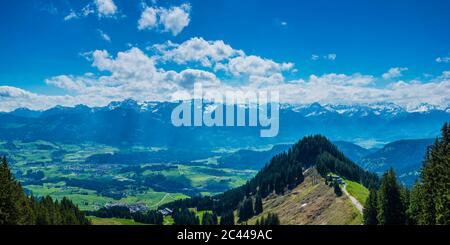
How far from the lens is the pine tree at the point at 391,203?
68812mm

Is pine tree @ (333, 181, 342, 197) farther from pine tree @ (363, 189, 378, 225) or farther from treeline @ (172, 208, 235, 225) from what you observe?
pine tree @ (363, 189, 378, 225)

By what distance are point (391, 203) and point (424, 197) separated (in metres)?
10.7

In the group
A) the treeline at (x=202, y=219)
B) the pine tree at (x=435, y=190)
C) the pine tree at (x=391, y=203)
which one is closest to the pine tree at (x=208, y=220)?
the treeline at (x=202, y=219)

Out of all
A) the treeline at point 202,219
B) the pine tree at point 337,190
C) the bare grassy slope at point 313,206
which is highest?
the pine tree at point 337,190

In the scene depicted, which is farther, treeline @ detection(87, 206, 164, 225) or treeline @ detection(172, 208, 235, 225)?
treeline @ detection(87, 206, 164, 225)

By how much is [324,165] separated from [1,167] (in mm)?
142410

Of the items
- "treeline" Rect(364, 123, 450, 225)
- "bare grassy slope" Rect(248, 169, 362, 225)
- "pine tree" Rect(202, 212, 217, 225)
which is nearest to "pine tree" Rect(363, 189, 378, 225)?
"treeline" Rect(364, 123, 450, 225)

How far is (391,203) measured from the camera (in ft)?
228

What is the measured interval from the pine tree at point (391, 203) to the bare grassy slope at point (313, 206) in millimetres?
23200

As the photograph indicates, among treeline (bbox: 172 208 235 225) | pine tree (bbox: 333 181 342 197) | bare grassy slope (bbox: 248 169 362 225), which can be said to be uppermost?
pine tree (bbox: 333 181 342 197)

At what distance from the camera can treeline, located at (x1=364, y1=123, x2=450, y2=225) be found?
54.7 m

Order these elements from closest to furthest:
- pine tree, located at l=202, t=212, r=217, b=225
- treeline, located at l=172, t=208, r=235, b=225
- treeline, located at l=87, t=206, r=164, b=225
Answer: pine tree, located at l=202, t=212, r=217, b=225
treeline, located at l=172, t=208, r=235, b=225
treeline, located at l=87, t=206, r=164, b=225

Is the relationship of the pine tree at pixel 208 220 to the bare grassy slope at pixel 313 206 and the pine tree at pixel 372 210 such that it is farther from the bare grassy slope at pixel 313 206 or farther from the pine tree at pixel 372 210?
the pine tree at pixel 372 210
